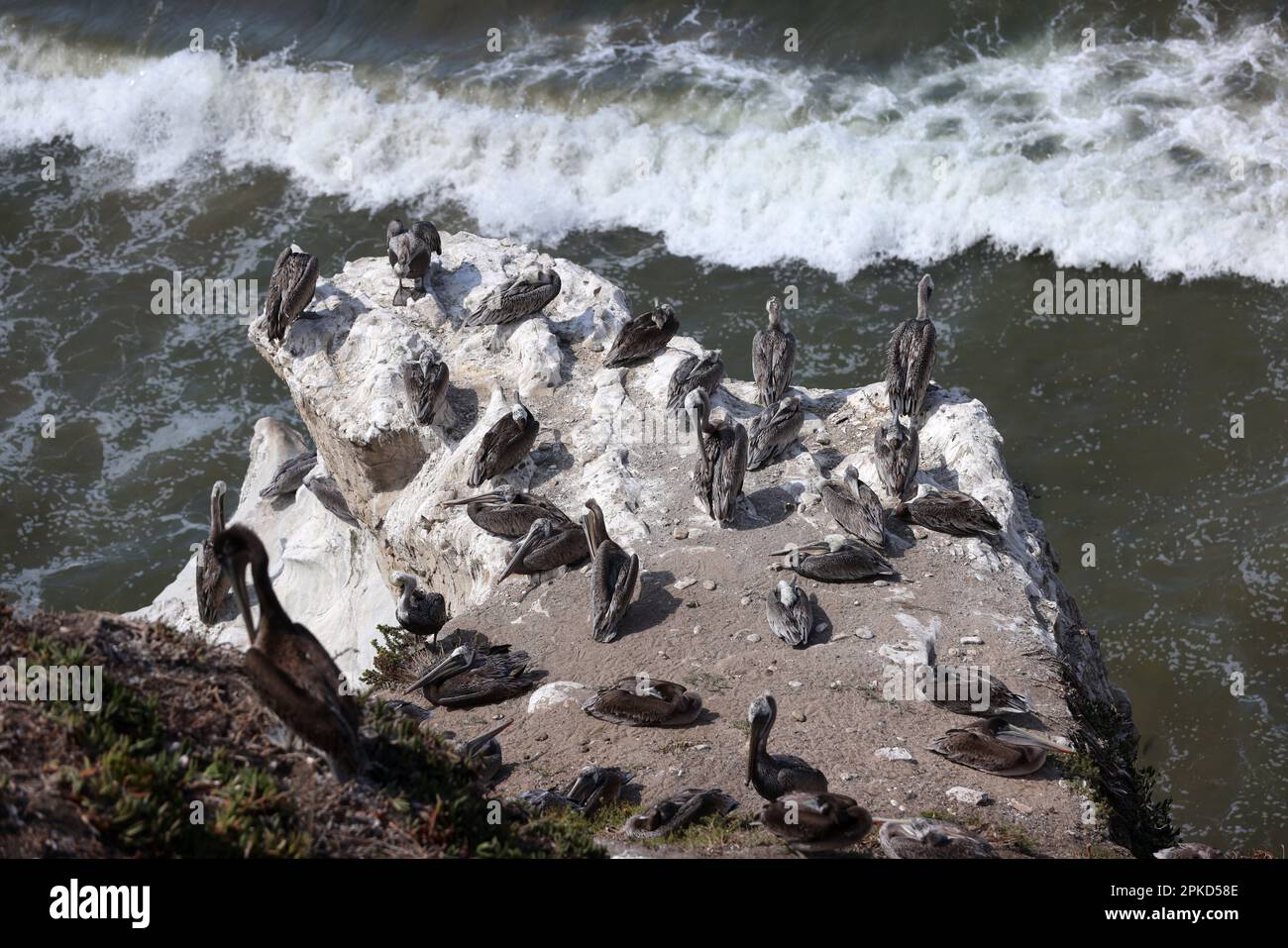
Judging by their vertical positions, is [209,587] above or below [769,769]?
above

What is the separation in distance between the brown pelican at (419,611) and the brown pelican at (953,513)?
3924 millimetres

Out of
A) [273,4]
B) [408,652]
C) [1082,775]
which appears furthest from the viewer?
[273,4]

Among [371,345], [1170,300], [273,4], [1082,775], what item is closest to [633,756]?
[1082,775]

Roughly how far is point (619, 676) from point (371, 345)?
4781mm

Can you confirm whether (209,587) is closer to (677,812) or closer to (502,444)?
(502,444)

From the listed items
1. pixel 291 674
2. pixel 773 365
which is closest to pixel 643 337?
pixel 773 365

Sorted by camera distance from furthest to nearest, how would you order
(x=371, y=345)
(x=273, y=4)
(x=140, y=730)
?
(x=273, y=4), (x=371, y=345), (x=140, y=730)

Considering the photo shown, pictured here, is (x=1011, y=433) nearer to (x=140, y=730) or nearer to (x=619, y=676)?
(x=619, y=676)

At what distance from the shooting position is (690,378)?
1158 centimetres

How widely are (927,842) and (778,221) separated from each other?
1577 centimetres

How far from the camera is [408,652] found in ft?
33.7

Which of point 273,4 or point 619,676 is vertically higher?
point 273,4

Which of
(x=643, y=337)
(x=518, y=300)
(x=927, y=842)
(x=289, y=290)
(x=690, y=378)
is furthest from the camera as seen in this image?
(x=518, y=300)

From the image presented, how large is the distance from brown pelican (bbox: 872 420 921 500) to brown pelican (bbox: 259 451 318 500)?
22.1 ft
